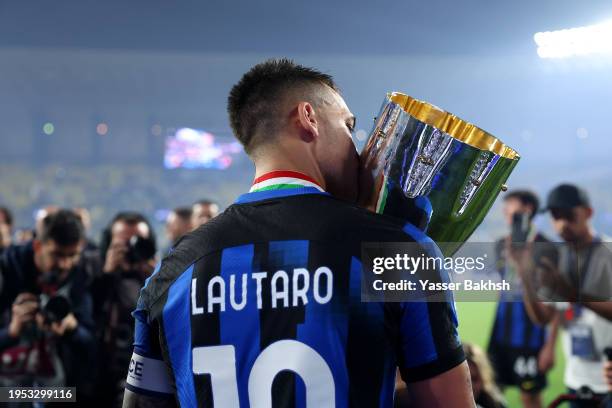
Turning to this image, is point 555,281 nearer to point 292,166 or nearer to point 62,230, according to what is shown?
point 62,230

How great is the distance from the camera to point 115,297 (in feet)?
12.7

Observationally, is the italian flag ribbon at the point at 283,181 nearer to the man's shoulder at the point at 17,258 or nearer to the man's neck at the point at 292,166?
the man's neck at the point at 292,166

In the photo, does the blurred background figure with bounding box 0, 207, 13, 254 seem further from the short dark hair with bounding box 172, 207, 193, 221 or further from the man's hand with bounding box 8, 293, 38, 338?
the man's hand with bounding box 8, 293, 38, 338

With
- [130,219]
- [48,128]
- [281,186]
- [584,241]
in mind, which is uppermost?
[48,128]

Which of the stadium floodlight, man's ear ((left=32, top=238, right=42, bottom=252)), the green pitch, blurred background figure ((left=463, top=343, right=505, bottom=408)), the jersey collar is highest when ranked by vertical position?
the stadium floodlight

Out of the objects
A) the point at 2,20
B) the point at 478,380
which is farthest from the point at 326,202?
the point at 2,20

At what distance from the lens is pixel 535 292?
3.96 m

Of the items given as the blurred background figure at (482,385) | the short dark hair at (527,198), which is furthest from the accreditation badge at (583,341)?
the blurred background figure at (482,385)

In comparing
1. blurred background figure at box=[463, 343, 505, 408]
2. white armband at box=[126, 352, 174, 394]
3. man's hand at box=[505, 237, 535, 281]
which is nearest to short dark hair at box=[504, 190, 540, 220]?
man's hand at box=[505, 237, 535, 281]

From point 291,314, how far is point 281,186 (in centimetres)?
23

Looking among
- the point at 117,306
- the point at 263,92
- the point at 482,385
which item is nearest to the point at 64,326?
the point at 117,306

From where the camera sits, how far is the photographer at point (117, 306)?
12.5 feet

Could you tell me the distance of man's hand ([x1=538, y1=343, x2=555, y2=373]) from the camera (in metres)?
4.16

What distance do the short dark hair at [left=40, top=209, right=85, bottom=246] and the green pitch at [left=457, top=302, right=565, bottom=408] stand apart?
2906mm
